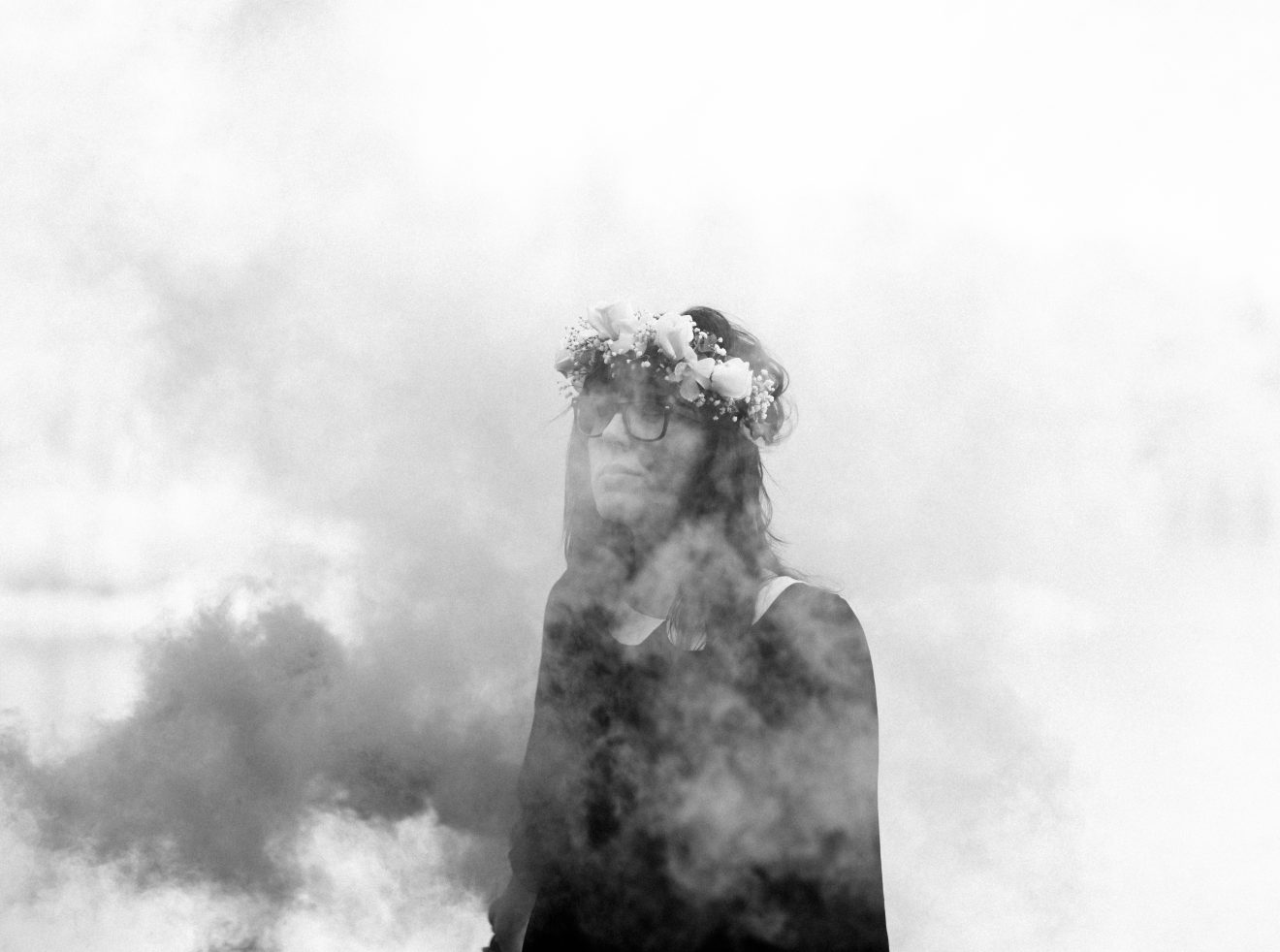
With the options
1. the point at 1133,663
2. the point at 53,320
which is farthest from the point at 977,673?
the point at 53,320

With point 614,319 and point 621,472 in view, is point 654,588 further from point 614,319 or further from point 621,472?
point 614,319

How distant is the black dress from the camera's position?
1.58 meters

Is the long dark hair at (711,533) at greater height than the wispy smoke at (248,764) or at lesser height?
greater

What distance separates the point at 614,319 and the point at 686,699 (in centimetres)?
63

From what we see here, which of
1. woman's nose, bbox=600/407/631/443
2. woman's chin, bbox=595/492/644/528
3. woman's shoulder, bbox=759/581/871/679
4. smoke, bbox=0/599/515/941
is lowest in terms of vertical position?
smoke, bbox=0/599/515/941

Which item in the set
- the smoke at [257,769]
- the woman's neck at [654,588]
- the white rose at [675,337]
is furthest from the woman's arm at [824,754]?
the smoke at [257,769]

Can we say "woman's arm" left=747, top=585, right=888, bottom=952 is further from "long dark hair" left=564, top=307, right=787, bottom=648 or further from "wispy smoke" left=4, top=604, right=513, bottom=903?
"wispy smoke" left=4, top=604, right=513, bottom=903

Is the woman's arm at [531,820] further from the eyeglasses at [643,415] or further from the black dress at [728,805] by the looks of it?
the eyeglasses at [643,415]

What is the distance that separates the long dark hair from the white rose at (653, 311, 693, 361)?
10 centimetres

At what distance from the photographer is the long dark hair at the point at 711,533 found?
1.73 meters

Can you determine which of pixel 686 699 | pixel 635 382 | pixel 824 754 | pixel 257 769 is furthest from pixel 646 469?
pixel 257 769

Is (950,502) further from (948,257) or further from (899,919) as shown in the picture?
(899,919)

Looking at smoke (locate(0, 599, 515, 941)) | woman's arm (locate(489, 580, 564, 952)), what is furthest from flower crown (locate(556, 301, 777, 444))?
smoke (locate(0, 599, 515, 941))

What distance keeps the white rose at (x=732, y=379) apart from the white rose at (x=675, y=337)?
6 cm
